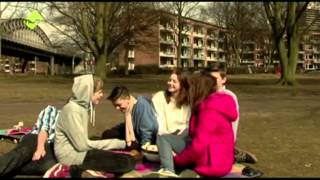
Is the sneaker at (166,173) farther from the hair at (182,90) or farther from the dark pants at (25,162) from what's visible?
the dark pants at (25,162)

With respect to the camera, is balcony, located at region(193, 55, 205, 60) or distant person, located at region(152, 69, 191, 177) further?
balcony, located at region(193, 55, 205, 60)

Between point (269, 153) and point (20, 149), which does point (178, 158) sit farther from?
point (269, 153)

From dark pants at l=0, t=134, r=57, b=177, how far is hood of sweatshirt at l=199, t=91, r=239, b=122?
2.27 m

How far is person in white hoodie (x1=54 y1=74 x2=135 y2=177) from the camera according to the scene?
A: 6809mm

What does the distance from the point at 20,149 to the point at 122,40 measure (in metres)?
50.7

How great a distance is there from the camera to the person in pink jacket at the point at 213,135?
19.4 feet

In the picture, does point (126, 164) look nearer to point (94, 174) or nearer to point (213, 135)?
point (94, 174)

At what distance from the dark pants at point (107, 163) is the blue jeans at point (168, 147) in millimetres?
437

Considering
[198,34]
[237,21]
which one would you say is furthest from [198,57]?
[237,21]

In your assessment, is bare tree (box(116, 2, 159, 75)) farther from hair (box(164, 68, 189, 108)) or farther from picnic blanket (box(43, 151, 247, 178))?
picnic blanket (box(43, 151, 247, 178))

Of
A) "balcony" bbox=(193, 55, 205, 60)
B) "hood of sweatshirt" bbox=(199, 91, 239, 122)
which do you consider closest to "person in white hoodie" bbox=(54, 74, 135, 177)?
"hood of sweatshirt" bbox=(199, 91, 239, 122)

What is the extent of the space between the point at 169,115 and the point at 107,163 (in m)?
1.50

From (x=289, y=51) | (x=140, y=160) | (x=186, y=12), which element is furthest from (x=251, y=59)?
(x=140, y=160)

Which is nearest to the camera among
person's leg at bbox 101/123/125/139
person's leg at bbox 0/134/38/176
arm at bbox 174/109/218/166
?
arm at bbox 174/109/218/166
